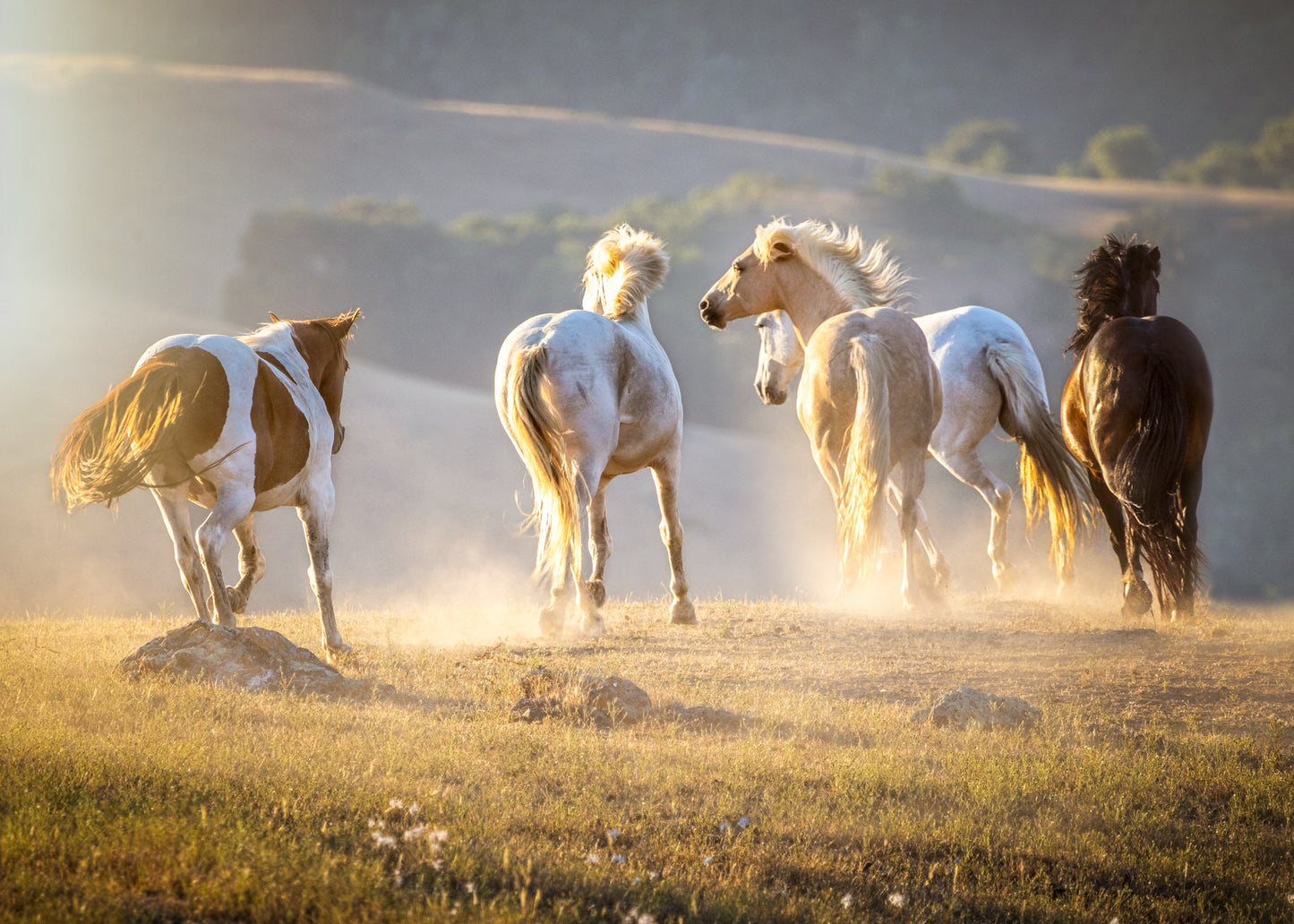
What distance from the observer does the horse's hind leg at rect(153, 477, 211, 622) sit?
21.7 feet

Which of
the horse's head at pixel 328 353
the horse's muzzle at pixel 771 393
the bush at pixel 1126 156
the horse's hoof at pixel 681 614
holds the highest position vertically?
the bush at pixel 1126 156

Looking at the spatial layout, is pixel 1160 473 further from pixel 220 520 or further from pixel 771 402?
pixel 220 520

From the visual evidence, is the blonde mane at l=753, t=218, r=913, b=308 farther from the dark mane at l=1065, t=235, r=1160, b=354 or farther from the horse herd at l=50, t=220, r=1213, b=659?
the dark mane at l=1065, t=235, r=1160, b=354

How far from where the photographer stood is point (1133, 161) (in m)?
80.8

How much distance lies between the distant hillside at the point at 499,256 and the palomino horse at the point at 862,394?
19.7 metres

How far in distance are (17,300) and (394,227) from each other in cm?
1790

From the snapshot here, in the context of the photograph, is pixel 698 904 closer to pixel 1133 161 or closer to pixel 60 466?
pixel 60 466

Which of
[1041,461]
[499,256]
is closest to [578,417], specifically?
[1041,461]

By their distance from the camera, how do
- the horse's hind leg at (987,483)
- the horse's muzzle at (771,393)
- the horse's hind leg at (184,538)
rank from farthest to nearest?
the horse's muzzle at (771,393), the horse's hind leg at (987,483), the horse's hind leg at (184,538)

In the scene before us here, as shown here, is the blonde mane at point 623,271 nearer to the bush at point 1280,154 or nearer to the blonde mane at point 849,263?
the blonde mane at point 849,263

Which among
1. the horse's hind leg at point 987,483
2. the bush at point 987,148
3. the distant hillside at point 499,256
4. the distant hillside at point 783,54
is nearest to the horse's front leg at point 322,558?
the horse's hind leg at point 987,483

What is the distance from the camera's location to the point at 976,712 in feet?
19.1

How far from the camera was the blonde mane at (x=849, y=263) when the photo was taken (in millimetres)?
9750

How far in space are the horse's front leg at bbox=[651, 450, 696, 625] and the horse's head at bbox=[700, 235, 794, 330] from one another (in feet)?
4.80
